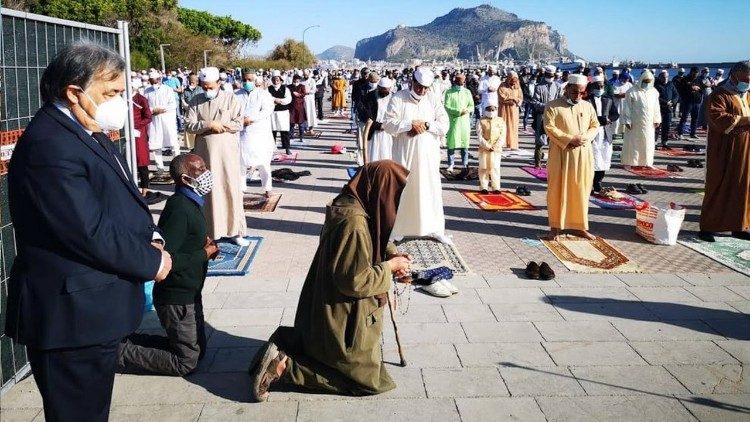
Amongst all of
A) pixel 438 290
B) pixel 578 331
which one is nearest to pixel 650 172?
pixel 438 290

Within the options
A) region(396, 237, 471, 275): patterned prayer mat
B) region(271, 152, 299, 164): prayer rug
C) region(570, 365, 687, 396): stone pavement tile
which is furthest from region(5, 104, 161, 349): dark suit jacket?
region(271, 152, 299, 164): prayer rug

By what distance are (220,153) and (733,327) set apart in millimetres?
Answer: 5021

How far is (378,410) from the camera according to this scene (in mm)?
3510

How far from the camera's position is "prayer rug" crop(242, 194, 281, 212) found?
878 centimetres

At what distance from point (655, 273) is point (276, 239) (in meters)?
4.07

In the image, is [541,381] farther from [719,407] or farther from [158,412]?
[158,412]

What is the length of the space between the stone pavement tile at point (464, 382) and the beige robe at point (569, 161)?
356 cm

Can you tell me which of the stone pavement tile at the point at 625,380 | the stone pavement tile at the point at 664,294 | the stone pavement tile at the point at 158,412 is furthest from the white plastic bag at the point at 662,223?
the stone pavement tile at the point at 158,412

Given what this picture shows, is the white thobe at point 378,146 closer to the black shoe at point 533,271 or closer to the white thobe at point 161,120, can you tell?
the black shoe at point 533,271

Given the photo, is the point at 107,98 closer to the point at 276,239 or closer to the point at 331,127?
the point at 276,239

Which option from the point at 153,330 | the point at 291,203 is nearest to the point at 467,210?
the point at 291,203

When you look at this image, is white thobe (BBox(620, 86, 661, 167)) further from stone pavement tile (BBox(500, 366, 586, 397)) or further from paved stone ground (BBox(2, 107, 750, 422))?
stone pavement tile (BBox(500, 366, 586, 397))

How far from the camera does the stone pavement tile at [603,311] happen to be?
488 cm

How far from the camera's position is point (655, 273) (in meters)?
6.04
